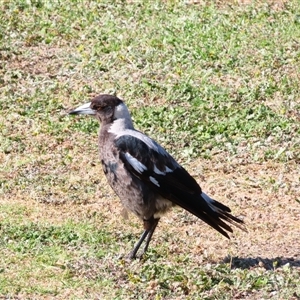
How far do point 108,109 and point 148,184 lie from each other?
0.74 meters

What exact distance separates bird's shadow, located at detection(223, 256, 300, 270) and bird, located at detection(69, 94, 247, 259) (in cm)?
20

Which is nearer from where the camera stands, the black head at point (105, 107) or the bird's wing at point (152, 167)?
the bird's wing at point (152, 167)

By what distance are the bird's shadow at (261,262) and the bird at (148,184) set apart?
0.65ft

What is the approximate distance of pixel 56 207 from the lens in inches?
287

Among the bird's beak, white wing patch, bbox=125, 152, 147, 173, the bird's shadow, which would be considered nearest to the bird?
white wing patch, bbox=125, 152, 147, 173

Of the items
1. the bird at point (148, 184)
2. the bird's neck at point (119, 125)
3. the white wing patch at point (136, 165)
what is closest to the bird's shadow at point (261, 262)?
the bird at point (148, 184)

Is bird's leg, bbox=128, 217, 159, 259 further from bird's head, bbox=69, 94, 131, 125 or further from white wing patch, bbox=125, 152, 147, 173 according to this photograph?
bird's head, bbox=69, 94, 131, 125

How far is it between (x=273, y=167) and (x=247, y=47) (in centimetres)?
243

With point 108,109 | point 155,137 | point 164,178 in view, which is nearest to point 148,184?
point 164,178

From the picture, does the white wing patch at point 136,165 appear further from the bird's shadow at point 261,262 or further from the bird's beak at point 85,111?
the bird's shadow at point 261,262

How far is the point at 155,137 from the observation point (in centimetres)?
855

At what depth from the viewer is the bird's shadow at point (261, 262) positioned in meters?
6.21

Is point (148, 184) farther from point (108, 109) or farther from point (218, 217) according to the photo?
point (108, 109)

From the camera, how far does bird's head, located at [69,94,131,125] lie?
6781mm
